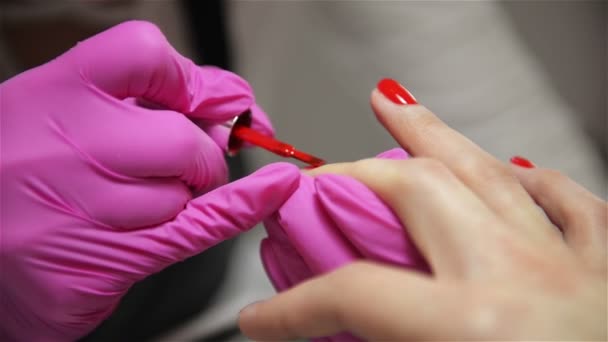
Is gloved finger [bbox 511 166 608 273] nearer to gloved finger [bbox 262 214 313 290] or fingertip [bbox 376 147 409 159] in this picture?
fingertip [bbox 376 147 409 159]

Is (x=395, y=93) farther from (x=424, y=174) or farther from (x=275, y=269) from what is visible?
(x=275, y=269)

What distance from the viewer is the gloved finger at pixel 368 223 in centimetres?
49

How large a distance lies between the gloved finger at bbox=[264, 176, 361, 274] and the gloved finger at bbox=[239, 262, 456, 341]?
77mm

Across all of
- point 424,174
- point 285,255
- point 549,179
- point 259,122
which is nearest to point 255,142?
point 259,122

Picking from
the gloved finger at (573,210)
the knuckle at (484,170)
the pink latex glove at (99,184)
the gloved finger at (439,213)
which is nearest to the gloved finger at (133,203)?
the pink latex glove at (99,184)

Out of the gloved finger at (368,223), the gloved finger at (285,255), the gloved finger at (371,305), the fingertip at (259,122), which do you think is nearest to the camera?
the gloved finger at (371,305)

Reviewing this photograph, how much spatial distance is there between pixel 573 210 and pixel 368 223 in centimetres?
24

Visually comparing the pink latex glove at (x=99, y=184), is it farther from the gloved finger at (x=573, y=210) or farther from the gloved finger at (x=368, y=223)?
the gloved finger at (x=573, y=210)

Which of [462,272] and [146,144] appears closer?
[462,272]

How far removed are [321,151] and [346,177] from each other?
1.88 feet

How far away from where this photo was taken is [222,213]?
0.58m

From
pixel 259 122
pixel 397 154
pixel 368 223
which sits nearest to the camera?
pixel 368 223

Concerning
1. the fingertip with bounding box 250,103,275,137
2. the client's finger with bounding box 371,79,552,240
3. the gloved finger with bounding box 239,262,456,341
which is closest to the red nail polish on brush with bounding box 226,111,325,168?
the fingertip with bounding box 250,103,275,137

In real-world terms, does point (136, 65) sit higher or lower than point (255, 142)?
higher
